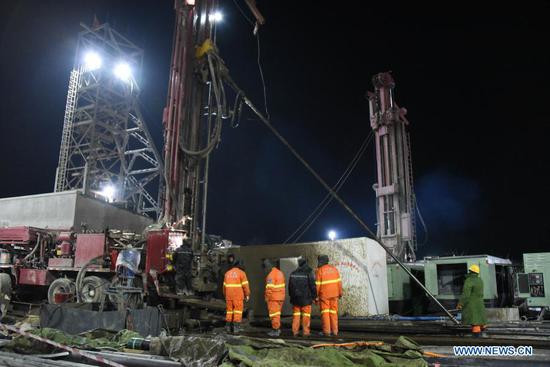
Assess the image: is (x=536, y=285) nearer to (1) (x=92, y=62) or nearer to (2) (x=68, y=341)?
(2) (x=68, y=341)

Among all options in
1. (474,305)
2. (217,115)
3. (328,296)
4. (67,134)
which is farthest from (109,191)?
(474,305)

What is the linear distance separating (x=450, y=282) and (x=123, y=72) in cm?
2649

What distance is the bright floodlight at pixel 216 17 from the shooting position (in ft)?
45.0

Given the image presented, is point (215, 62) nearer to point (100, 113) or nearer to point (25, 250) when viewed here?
point (25, 250)

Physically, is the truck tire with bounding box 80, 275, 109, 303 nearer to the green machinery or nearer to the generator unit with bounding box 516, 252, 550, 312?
the green machinery

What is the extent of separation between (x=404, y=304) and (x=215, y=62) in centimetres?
1031

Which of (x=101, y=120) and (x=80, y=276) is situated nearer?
(x=80, y=276)

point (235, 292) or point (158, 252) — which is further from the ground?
point (158, 252)

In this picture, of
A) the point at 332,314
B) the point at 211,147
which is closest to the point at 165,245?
the point at 211,147

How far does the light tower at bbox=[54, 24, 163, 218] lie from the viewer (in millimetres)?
28578

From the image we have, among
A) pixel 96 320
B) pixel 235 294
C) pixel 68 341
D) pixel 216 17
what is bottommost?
pixel 68 341

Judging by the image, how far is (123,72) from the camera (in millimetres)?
31156

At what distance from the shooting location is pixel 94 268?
424 inches

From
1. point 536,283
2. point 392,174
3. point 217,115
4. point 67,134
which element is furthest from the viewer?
point 67,134
